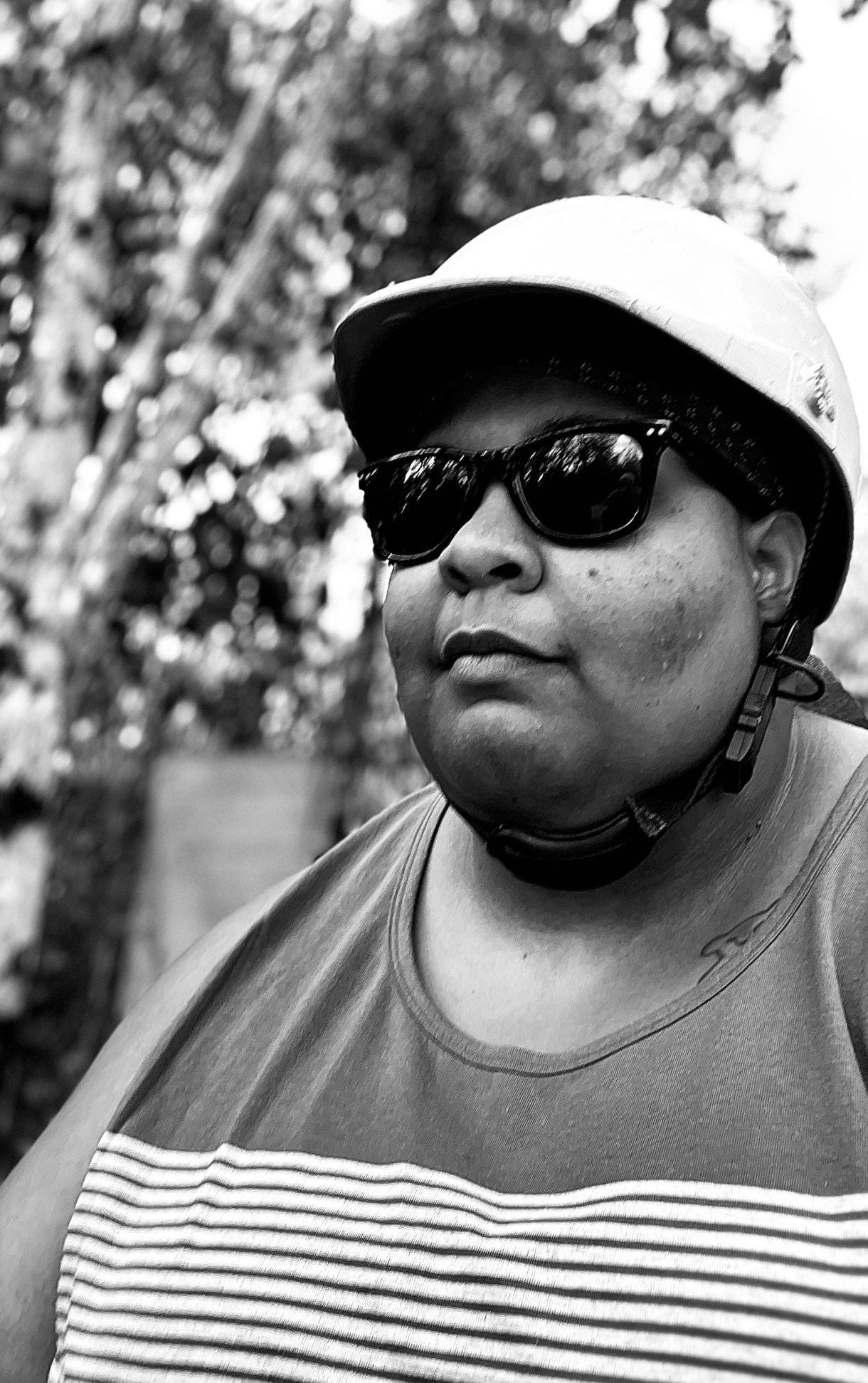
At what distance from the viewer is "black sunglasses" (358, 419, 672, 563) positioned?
1.62 metres

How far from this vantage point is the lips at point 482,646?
5.34 ft

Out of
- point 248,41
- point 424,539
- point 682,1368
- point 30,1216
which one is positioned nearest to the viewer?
point 682,1368

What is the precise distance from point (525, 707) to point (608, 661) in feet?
0.35

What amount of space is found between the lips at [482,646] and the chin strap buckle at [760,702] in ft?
0.82

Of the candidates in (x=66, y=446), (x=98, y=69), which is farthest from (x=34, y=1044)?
(x=98, y=69)

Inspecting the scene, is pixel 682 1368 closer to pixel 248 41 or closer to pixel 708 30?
pixel 708 30

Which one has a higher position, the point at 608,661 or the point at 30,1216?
the point at 608,661

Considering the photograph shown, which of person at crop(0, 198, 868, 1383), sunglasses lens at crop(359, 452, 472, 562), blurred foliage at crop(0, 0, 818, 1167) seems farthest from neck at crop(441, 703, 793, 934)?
blurred foliage at crop(0, 0, 818, 1167)

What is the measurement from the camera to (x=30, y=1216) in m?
1.95

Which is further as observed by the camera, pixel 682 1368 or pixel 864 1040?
pixel 864 1040

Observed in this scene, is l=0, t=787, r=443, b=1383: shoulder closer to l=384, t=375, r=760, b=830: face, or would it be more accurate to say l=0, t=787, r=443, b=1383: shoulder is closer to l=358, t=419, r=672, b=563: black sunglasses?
l=384, t=375, r=760, b=830: face

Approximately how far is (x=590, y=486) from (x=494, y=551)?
129 millimetres

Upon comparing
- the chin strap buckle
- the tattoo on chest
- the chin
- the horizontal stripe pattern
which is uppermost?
the chin strap buckle

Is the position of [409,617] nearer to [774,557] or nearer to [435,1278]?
[774,557]
